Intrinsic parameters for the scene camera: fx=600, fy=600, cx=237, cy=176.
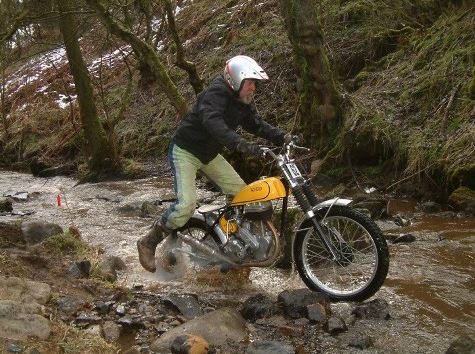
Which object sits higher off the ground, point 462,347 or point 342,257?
point 342,257

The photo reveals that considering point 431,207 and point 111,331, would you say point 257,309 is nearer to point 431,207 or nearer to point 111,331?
point 111,331

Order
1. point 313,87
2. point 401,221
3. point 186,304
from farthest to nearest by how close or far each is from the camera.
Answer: point 313,87, point 401,221, point 186,304

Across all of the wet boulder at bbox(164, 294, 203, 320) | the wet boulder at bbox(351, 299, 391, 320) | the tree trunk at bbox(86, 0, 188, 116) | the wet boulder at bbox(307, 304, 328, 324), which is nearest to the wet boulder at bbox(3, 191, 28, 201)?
the tree trunk at bbox(86, 0, 188, 116)

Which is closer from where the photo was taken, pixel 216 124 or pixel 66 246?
pixel 216 124

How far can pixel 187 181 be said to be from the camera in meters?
A: 5.89

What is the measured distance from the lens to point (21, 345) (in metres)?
3.69

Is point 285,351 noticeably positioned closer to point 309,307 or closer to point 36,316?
point 309,307

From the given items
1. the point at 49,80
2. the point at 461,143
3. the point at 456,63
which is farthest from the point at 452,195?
the point at 49,80

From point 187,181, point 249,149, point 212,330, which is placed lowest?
point 212,330

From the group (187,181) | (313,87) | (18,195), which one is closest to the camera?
(187,181)

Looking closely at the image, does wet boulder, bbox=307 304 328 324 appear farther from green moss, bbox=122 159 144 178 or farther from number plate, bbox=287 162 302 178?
green moss, bbox=122 159 144 178

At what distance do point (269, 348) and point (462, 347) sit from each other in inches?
49.1

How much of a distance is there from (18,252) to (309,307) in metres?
3.09

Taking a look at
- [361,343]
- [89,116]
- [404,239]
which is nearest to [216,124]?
[361,343]
